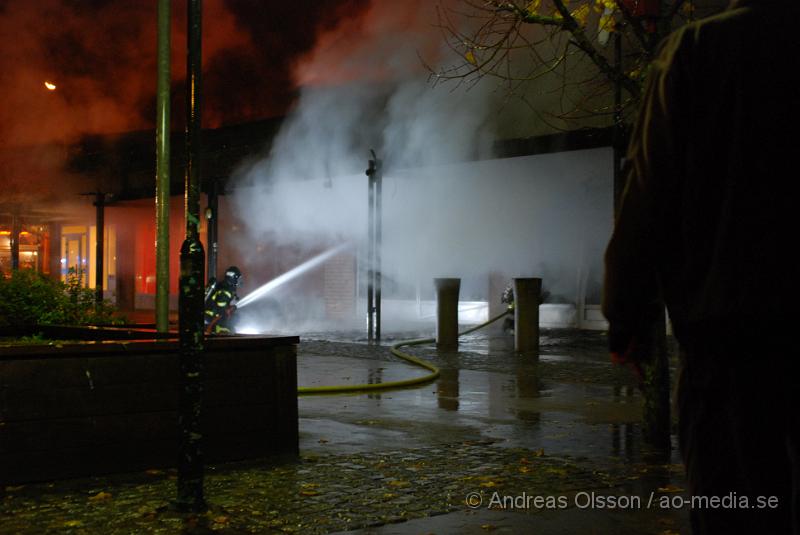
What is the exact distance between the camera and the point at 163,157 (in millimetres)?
8516

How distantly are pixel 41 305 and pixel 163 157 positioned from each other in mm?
2095

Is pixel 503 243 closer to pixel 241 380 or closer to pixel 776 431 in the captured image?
pixel 241 380

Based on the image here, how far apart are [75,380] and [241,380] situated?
3.84ft

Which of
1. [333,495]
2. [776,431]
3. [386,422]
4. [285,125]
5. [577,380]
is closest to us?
[776,431]

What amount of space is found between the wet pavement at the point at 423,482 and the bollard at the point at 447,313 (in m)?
6.01

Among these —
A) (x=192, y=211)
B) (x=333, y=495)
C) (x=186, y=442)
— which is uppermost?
(x=192, y=211)

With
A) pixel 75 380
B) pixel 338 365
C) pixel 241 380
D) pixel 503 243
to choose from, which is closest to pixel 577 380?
pixel 338 365

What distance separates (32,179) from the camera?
26047 mm

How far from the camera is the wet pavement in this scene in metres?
5.03

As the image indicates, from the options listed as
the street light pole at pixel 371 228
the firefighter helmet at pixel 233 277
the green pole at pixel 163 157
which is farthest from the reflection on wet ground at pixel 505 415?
the street light pole at pixel 371 228

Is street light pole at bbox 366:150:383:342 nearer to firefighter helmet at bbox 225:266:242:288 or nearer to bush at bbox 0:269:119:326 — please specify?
firefighter helmet at bbox 225:266:242:288

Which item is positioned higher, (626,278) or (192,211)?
(192,211)

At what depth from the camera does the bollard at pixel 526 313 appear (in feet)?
51.1

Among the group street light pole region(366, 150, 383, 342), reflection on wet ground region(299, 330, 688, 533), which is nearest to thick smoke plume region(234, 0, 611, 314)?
street light pole region(366, 150, 383, 342)
